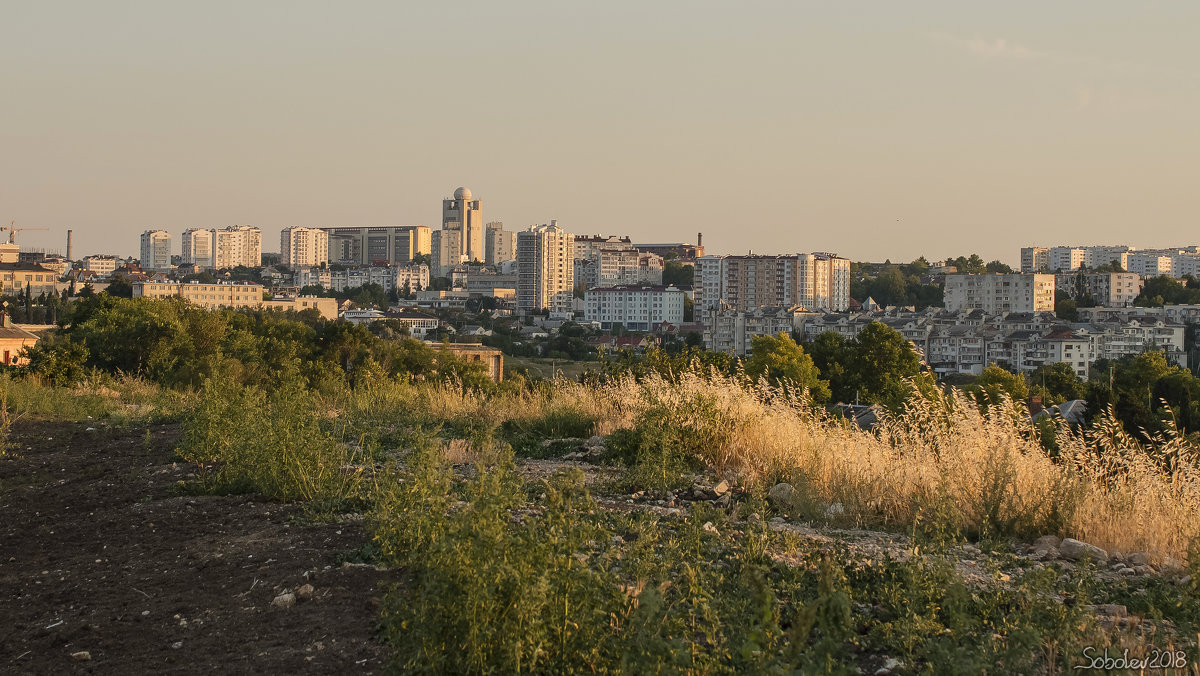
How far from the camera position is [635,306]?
140 meters

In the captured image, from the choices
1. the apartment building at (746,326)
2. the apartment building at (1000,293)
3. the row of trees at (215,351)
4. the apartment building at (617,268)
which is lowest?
the apartment building at (746,326)

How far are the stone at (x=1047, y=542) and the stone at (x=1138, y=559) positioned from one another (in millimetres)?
404

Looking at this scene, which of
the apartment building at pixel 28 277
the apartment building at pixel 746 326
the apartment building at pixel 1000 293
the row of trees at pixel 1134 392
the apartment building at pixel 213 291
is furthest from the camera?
the apartment building at pixel 1000 293

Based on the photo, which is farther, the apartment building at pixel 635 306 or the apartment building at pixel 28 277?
the apartment building at pixel 635 306

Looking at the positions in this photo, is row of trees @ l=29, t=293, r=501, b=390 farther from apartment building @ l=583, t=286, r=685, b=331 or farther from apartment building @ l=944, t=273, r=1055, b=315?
apartment building @ l=583, t=286, r=685, b=331

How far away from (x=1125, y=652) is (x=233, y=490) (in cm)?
590

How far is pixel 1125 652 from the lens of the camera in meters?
3.48

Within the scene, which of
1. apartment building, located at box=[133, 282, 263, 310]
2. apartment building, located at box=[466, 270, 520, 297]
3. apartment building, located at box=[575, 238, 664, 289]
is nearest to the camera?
apartment building, located at box=[133, 282, 263, 310]

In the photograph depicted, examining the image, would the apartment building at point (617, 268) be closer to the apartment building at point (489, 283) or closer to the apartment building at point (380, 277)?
the apartment building at point (489, 283)

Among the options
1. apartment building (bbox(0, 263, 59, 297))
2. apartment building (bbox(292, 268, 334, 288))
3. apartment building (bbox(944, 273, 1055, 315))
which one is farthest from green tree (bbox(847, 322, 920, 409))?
apartment building (bbox(292, 268, 334, 288))

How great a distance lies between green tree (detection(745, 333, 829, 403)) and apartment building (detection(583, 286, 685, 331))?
91.6 meters

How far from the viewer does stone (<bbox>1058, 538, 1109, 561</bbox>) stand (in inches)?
221

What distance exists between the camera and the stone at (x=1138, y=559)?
5.60 metres

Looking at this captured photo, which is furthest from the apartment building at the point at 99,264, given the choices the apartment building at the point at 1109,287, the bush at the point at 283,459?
A: the bush at the point at 283,459
